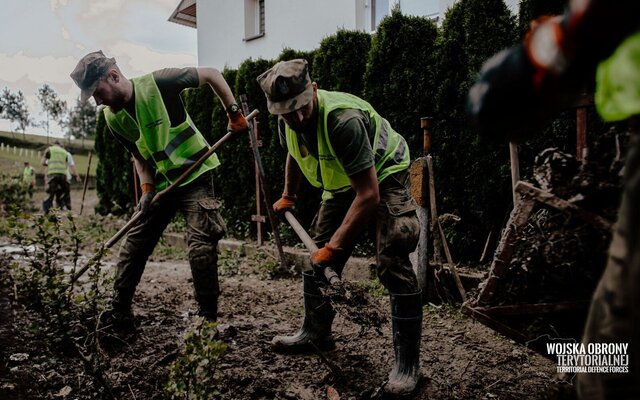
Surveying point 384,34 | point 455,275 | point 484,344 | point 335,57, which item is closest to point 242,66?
point 335,57

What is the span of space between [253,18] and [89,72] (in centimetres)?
939

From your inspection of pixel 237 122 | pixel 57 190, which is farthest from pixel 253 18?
pixel 237 122

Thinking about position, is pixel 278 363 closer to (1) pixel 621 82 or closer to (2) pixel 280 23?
(1) pixel 621 82

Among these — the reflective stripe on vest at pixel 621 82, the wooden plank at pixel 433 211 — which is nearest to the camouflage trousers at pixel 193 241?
the wooden plank at pixel 433 211

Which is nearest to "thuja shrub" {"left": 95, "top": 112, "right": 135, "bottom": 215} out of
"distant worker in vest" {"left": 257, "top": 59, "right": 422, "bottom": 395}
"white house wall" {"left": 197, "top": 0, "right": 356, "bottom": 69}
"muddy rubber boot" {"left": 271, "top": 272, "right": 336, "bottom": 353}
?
"white house wall" {"left": 197, "top": 0, "right": 356, "bottom": 69}

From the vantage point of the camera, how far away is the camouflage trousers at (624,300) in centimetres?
90

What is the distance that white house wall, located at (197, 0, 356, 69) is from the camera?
915 cm

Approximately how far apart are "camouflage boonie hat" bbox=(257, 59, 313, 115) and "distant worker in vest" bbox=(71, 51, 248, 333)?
1207 mm

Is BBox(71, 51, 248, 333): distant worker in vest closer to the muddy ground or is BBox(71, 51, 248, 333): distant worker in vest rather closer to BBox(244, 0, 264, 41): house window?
the muddy ground

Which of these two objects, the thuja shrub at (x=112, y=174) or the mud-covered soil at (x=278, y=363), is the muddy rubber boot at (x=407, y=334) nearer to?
the mud-covered soil at (x=278, y=363)

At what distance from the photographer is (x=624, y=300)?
3.16 ft

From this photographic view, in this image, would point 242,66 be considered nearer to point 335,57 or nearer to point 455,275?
point 335,57

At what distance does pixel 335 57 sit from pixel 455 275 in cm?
319

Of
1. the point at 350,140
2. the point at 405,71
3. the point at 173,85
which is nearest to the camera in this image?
the point at 350,140
